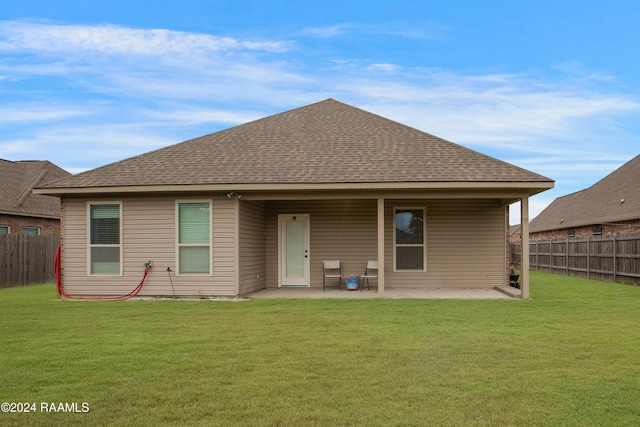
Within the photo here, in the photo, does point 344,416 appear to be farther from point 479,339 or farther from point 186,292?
point 186,292

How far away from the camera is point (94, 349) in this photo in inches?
283

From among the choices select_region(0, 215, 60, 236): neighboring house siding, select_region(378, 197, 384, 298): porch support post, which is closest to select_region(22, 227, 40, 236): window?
select_region(0, 215, 60, 236): neighboring house siding

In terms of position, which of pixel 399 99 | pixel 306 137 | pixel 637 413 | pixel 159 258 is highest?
pixel 399 99

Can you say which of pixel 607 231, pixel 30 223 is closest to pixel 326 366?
pixel 30 223

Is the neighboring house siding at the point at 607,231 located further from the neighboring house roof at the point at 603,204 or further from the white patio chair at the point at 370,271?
the white patio chair at the point at 370,271

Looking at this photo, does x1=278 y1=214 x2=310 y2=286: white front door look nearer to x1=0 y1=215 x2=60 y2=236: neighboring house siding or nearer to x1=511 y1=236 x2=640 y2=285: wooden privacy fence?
x1=511 y1=236 x2=640 y2=285: wooden privacy fence

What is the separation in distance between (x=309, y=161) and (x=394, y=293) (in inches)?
147

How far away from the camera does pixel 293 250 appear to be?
1561cm

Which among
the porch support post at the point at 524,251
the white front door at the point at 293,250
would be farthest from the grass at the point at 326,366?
the white front door at the point at 293,250

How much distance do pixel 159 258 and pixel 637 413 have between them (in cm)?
1072

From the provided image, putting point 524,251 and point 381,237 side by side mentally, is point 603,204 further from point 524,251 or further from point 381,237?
point 381,237

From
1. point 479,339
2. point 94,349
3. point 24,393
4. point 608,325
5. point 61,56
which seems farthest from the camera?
point 61,56

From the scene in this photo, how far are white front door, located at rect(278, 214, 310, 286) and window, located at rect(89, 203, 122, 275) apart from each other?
4.11 meters

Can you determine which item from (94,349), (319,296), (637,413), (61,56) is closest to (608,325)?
(637,413)
